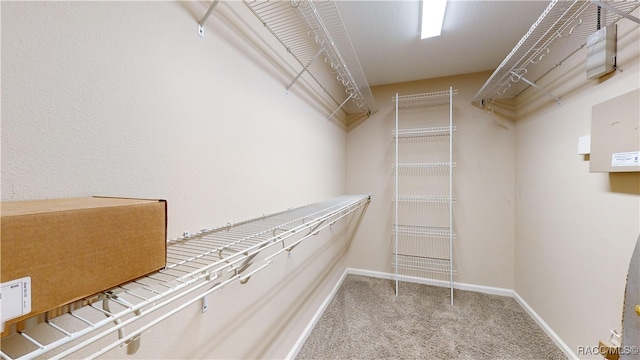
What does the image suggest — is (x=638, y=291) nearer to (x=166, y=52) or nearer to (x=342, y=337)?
(x=342, y=337)

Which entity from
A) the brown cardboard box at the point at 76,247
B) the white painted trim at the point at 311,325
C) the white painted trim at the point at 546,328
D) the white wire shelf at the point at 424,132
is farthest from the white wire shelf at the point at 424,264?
the brown cardboard box at the point at 76,247

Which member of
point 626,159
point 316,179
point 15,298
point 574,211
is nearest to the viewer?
point 15,298

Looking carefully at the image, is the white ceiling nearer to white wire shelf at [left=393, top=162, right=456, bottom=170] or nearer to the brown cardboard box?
white wire shelf at [left=393, top=162, right=456, bottom=170]

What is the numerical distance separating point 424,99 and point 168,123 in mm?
2792

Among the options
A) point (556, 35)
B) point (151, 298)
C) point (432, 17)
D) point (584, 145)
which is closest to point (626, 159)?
point (584, 145)

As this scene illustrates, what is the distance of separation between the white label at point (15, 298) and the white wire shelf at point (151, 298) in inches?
1.6

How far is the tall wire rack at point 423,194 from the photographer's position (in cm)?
277

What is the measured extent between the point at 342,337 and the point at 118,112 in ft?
6.80

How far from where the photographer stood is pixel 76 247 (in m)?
0.39

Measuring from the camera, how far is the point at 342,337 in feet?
6.27

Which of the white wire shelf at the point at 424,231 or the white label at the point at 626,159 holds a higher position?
the white label at the point at 626,159

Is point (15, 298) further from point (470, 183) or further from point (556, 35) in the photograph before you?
point (470, 183)

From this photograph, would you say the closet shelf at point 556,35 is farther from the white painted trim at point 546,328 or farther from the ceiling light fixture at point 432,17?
the white painted trim at point 546,328

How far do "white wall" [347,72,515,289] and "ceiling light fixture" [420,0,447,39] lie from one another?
1017mm
